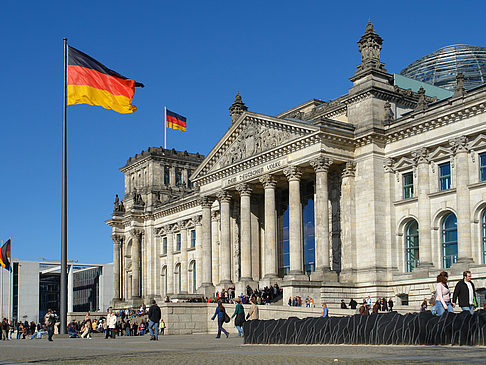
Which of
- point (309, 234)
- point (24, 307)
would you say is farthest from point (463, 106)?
point (24, 307)

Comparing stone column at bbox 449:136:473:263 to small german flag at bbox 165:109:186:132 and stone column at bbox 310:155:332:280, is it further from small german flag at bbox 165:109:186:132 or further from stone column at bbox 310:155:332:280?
small german flag at bbox 165:109:186:132

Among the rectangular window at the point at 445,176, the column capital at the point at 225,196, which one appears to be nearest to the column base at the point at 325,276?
the rectangular window at the point at 445,176

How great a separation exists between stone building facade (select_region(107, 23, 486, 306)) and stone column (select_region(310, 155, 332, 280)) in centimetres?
7

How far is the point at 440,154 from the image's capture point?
46.8m

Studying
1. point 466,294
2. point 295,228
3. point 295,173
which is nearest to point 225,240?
point 295,228

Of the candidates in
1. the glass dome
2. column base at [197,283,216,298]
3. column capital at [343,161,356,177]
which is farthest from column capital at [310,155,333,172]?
the glass dome

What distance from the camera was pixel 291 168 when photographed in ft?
171

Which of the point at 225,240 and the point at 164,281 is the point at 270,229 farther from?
the point at 164,281

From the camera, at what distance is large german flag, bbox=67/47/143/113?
3225cm

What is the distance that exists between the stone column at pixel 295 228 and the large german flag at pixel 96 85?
2056 cm

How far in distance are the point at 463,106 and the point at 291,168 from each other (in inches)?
526

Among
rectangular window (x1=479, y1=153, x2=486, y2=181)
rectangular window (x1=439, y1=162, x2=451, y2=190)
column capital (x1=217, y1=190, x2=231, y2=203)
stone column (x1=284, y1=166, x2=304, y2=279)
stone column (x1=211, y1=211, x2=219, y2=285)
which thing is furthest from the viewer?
stone column (x1=211, y1=211, x2=219, y2=285)

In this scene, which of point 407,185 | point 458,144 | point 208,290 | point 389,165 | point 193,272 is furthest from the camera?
point 193,272

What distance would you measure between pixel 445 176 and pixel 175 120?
38816mm
